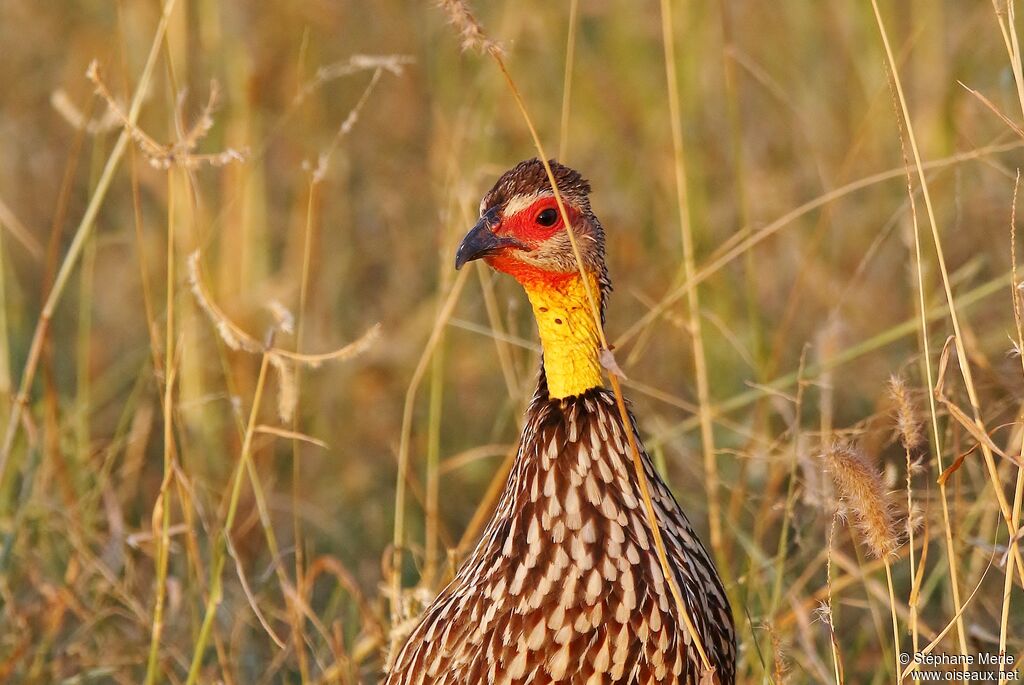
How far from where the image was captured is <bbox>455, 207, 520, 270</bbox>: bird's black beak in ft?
8.98

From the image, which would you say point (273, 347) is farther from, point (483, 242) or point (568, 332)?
point (568, 332)

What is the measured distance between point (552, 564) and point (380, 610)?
140 cm

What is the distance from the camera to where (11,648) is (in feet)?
12.3

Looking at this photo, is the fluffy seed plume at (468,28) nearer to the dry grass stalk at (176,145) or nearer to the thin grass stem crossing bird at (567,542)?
the thin grass stem crossing bird at (567,542)

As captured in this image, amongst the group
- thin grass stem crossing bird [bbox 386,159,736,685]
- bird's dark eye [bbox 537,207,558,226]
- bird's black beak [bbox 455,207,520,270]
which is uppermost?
bird's dark eye [bbox 537,207,558,226]

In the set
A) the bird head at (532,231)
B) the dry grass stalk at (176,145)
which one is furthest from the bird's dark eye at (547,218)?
the dry grass stalk at (176,145)

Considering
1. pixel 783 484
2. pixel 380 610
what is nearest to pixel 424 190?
pixel 783 484

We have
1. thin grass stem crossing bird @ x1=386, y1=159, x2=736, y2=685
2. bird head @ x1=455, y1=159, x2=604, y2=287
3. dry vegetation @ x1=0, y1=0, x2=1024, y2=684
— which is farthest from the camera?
dry vegetation @ x1=0, y1=0, x2=1024, y2=684

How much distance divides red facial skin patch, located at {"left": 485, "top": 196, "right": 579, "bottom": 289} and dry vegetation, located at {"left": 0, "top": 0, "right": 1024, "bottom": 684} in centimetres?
38

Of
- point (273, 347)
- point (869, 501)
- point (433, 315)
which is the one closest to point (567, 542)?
point (869, 501)

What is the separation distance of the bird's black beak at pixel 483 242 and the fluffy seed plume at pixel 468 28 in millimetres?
418

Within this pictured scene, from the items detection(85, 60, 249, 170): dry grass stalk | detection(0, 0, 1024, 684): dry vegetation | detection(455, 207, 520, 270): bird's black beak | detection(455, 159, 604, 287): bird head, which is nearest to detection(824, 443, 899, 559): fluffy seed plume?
detection(0, 0, 1024, 684): dry vegetation

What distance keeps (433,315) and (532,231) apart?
2.89m

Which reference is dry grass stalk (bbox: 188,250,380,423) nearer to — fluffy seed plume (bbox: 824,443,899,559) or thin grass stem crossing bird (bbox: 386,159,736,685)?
thin grass stem crossing bird (bbox: 386,159,736,685)
